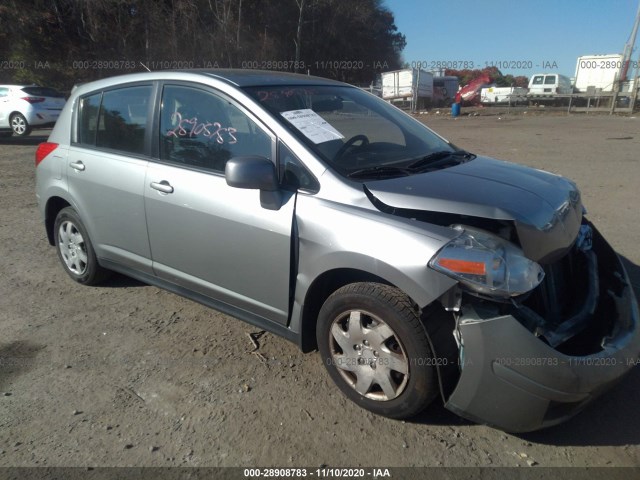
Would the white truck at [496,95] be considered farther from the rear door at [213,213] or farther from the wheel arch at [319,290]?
the wheel arch at [319,290]

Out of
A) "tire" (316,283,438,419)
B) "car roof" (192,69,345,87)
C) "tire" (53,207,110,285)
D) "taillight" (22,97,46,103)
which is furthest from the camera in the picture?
"taillight" (22,97,46,103)

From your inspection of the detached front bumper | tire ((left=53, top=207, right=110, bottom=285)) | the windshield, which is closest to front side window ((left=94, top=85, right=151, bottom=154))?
tire ((left=53, top=207, right=110, bottom=285))

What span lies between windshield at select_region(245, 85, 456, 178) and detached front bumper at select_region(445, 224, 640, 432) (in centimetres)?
112

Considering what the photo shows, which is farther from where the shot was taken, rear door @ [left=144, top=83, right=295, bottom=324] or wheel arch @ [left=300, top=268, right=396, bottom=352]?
rear door @ [left=144, top=83, right=295, bottom=324]

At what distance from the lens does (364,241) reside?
2.58m

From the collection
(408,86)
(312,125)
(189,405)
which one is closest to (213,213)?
(312,125)

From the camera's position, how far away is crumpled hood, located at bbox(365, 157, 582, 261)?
8.36 feet

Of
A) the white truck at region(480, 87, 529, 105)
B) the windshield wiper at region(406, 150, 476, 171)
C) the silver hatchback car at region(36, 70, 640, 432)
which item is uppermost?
the white truck at region(480, 87, 529, 105)

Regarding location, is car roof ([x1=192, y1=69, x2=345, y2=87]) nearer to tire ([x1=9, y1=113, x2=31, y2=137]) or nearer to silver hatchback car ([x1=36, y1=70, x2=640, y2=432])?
silver hatchback car ([x1=36, y1=70, x2=640, y2=432])

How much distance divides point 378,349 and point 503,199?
101 centimetres

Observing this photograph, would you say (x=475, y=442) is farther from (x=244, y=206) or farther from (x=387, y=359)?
(x=244, y=206)

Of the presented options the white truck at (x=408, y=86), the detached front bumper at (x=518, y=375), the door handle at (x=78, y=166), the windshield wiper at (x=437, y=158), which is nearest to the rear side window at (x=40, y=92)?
the door handle at (x=78, y=166)

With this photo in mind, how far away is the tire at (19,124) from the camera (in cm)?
1481

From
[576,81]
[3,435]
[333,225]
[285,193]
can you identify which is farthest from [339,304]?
[576,81]
